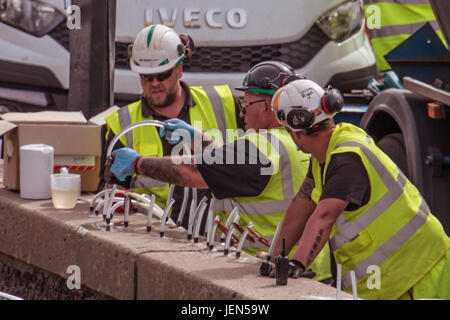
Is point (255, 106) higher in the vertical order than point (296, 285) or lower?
higher

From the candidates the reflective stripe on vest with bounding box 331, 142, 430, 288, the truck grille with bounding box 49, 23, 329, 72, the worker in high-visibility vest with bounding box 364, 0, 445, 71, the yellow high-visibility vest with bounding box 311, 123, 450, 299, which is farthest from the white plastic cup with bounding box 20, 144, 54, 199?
the worker in high-visibility vest with bounding box 364, 0, 445, 71

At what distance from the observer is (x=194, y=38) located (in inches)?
356

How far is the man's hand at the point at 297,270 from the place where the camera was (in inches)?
185

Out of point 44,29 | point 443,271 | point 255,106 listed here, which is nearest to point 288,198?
point 255,106

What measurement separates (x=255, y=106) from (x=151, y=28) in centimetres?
120

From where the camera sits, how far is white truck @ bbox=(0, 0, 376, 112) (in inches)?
351

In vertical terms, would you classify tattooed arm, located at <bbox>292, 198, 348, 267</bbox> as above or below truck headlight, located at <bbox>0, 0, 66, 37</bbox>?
below

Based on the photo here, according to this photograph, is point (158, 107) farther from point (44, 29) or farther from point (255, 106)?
point (44, 29)

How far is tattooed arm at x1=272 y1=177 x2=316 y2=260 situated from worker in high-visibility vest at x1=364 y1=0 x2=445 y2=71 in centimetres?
426

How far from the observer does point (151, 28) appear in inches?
273

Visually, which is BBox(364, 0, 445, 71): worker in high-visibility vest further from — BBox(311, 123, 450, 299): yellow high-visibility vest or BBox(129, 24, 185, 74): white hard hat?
BBox(311, 123, 450, 299): yellow high-visibility vest

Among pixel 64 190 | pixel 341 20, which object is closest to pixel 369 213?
pixel 64 190

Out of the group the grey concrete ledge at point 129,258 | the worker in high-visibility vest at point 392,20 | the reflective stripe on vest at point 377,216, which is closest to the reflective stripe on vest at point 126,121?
the grey concrete ledge at point 129,258
